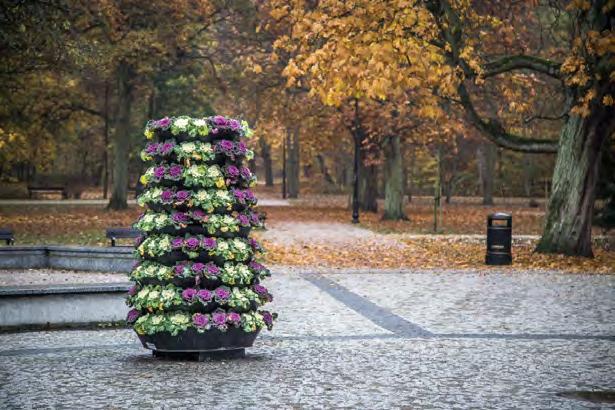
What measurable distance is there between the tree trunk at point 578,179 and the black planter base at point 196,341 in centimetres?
1361

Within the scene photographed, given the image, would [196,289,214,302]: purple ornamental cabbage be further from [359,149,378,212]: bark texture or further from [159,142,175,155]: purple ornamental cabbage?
[359,149,378,212]: bark texture

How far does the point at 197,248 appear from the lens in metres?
9.23

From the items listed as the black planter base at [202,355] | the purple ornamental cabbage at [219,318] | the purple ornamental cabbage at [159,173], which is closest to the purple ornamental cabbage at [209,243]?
the purple ornamental cabbage at [219,318]

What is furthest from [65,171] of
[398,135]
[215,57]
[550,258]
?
[550,258]

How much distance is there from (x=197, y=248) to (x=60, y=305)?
2749 millimetres

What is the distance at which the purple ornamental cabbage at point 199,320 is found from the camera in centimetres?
902

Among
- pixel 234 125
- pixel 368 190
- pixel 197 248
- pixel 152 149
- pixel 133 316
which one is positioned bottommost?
pixel 133 316

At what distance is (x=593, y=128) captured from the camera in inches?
837

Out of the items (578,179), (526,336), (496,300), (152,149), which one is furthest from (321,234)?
(152,149)

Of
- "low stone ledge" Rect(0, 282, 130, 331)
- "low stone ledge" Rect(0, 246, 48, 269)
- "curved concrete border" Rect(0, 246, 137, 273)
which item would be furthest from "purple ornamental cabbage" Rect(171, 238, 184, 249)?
"low stone ledge" Rect(0, 246, 48, 269)

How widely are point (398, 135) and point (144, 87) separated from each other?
34.9ft

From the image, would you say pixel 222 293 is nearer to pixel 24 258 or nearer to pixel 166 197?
pixel 166 197

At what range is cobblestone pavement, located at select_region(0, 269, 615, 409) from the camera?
759 cm

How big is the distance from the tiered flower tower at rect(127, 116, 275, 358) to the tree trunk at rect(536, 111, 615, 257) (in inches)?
525
